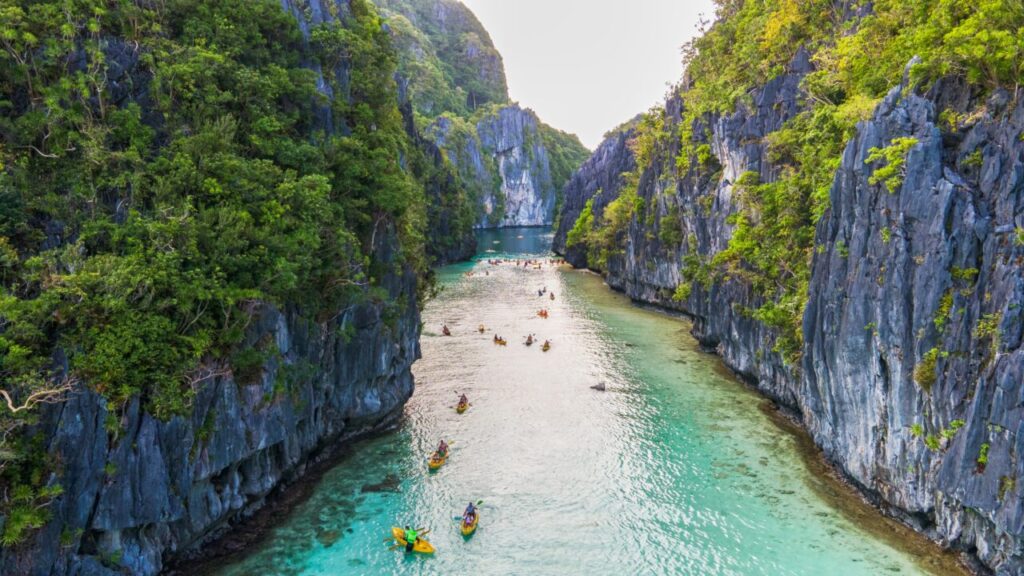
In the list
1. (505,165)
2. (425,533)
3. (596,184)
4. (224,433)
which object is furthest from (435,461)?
(505,165)

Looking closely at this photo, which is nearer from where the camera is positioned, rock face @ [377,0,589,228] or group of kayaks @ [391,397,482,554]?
group of kayaks @ [391,397,482,554]

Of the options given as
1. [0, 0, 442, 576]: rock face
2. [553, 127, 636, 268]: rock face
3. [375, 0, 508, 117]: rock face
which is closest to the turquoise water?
[0, 0, 442, 576]: rock face

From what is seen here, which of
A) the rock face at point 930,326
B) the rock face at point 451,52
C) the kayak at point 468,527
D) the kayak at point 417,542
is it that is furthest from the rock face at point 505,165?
the kayak at point 417,542

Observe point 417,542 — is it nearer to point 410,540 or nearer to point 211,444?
point 410,540

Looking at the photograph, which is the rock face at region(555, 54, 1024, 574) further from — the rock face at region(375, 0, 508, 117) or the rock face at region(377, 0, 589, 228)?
the rock face at region(375, 0, 508, 117)

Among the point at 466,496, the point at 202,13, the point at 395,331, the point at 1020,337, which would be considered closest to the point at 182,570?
the point at 466,496

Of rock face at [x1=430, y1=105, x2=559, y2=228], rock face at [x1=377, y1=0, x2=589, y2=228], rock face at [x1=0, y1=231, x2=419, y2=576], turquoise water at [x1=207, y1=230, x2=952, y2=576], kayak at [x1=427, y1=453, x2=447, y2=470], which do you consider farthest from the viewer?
rock face at [x1=377, y1=0, x2=589, y2=228]

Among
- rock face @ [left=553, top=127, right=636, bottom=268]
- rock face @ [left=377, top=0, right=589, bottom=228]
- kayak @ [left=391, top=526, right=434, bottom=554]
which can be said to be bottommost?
kayak @ [left=391, top=526, right=434, bottom=554]

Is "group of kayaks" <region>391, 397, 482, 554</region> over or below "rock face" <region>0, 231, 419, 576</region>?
below
